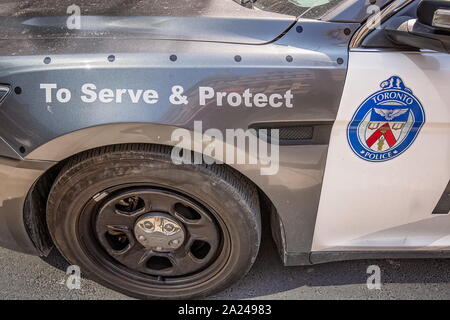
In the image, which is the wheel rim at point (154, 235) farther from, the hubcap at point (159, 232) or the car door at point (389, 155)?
the car door at point (389, 155)

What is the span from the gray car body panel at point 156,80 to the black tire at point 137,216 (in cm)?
11

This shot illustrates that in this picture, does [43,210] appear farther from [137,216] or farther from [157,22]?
[157,22]

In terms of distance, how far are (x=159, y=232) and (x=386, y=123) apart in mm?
1046

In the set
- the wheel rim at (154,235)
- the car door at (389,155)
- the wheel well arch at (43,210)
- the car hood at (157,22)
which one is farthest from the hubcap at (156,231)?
the car hood at (157,22)

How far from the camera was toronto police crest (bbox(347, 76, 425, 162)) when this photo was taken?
1.73 metres

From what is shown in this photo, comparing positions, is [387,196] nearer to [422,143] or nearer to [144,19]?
[422,143]

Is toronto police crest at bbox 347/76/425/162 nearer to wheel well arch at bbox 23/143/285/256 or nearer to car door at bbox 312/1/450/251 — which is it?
car door at bbox 312/1/450/251

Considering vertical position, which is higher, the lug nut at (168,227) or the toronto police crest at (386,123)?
the toronto police crest at (386,123)

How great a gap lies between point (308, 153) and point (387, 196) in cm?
39

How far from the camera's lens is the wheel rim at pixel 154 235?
2012mm

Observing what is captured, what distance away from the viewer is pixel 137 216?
6.82ft

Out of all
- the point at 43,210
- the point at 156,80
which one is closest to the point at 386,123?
the point at 156,80

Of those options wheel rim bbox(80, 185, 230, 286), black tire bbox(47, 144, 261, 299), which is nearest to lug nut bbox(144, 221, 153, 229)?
wheel rim bbox(80, 185, 230, 286)

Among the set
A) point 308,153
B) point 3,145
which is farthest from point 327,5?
point 3,145
